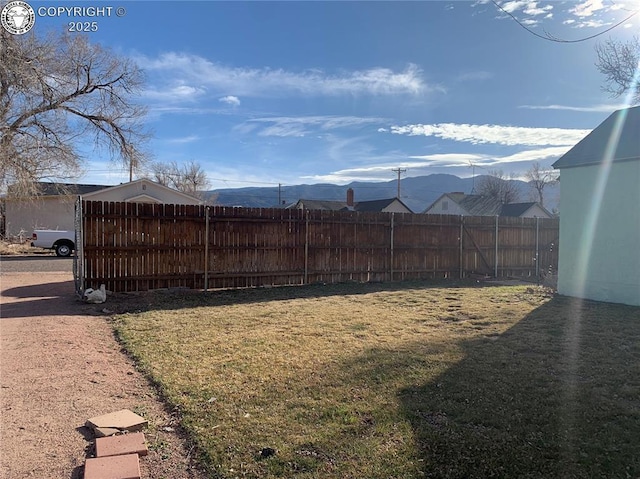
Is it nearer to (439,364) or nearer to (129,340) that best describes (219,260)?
(129,340)

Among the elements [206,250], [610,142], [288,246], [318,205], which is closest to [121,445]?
[206,250]

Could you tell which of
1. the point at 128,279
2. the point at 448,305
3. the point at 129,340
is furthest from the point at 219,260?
the point at 448,305

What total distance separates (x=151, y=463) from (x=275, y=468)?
30.2 inches

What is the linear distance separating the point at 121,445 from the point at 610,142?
1034 centimetres

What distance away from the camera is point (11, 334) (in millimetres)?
5609

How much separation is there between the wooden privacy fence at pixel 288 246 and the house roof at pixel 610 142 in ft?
13.0

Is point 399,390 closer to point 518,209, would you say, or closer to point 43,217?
point 43,217

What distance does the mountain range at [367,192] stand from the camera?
65375 millimetres

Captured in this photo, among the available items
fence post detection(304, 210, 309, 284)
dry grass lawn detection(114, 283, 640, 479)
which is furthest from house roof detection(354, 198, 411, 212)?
dry grass lawn detection(114, 283, 640, 479)

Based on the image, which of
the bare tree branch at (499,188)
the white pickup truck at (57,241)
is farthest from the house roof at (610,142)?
the bare tree branch at (499,188)

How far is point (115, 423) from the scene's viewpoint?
3.06 meters

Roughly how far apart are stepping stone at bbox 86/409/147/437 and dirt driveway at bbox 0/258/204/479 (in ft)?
0.23

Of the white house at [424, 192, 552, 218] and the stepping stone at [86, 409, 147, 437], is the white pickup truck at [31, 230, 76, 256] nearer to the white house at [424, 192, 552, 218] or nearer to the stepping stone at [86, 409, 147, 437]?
the stepping stone at [86, 409, 147, 437]

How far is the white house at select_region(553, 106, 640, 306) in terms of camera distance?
8.55 meters
